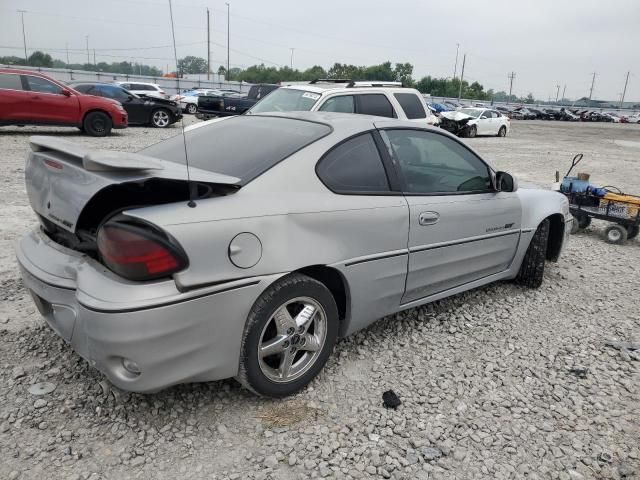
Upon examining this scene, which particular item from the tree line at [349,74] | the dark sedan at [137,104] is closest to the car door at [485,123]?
the dark sedan at [137,104]

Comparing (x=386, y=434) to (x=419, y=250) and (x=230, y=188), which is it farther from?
(x=230, y=188)

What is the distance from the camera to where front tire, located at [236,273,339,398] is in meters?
2.46

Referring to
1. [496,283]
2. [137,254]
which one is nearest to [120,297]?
[137,254]

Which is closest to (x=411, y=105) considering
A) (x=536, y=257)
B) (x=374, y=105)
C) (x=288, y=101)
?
(x=374, y=105)

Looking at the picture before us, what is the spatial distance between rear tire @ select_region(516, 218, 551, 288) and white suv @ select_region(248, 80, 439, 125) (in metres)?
4.48

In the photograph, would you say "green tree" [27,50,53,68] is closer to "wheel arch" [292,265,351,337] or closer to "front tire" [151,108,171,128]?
"front tire" [151,108,171,128]

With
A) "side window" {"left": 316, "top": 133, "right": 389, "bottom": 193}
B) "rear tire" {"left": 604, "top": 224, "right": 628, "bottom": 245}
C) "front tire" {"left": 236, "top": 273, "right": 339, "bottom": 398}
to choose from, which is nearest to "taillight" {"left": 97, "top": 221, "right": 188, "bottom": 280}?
"front tire" {"left": 236, "top": 273, "right": 339, "bottom": 398}

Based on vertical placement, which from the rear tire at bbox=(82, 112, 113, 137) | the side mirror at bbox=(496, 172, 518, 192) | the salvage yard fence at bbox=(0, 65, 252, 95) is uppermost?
the salvage yard fence at bbox=(0, 65, 252, 95)

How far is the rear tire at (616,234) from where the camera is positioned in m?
6.23

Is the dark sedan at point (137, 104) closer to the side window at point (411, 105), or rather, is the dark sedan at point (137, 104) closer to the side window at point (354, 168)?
the side window at point (411, 105)

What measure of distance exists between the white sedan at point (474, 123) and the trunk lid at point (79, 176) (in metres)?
21.0

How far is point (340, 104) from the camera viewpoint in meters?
8.20

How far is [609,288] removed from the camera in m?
4.66

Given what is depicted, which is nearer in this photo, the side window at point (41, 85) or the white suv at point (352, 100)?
the white suv at point (352, 100)
